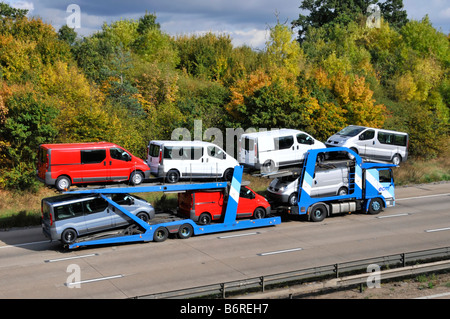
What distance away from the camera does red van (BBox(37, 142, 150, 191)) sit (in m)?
19.5

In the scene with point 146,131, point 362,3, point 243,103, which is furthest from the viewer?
point 362,3

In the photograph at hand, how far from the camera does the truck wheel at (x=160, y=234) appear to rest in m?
20.0

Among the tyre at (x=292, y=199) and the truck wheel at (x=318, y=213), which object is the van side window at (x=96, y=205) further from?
the truck wheel at (x=318, y=213)

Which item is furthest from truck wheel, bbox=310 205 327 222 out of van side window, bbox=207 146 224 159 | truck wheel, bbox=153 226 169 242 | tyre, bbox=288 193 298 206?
truck wheel, bbox=153 226 169 242

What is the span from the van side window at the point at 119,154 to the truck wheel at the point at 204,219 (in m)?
3.82

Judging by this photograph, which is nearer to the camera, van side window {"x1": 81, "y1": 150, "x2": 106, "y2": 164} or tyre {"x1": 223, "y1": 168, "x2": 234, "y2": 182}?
van side window {"x1": 81, "y1": 150, "x2": 106, "y2": 164}

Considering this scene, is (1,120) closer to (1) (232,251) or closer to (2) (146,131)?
(2) (146,131)

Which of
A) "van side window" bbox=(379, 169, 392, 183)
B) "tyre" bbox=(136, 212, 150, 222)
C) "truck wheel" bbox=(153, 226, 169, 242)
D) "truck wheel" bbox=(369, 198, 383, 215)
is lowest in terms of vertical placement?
"truck wheel" bbox=(153, 226, 169, 242)

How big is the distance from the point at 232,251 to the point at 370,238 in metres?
5.98

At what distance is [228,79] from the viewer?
4834 cm

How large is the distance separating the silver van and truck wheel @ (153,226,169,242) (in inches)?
230

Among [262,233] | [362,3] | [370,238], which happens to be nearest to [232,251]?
[262,233]

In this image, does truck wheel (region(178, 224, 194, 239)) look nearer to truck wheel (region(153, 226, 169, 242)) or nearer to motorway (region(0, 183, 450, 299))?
motorway (region(0, 183, 450, 299))

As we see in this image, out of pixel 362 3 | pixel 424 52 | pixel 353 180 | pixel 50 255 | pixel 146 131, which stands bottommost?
pixel 50 255
